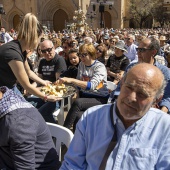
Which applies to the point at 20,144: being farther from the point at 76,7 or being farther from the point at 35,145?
the point at 76,7

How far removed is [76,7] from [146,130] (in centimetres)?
3392

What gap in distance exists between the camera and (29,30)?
2.40m

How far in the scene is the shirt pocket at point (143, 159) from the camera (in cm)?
134

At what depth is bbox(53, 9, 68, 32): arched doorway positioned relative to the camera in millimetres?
36031

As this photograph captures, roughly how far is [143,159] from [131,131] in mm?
169

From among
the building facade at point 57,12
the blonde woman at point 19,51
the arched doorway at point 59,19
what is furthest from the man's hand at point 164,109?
the arched doorway at point 59,19

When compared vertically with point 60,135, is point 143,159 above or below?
above

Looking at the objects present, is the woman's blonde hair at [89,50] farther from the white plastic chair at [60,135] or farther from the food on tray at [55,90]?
the white plastic chair at [60,135]

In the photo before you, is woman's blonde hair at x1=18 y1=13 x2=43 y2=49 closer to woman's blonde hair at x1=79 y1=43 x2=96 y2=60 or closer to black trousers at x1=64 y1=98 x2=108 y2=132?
woman's blonde hair at x1=79 y1=43 x2=96 y2=60

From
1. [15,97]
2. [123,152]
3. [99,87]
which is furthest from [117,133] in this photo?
[99,87]

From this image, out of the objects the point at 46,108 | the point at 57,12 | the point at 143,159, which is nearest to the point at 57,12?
the point at 57,12

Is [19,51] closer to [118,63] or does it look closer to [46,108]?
[46,108]

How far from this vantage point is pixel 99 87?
306cm

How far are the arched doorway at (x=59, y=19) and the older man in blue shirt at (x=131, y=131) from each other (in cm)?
3560
